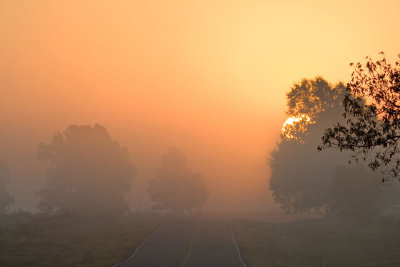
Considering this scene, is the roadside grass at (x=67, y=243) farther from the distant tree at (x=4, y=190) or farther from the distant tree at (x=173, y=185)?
the distant tree at (x=173, y=185)

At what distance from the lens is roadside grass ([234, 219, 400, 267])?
3294 centimetres

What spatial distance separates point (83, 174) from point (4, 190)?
26857 mm

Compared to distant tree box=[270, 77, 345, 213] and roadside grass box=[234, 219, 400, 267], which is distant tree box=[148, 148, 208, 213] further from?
roadside grass box=[234, 219, 400, 267]

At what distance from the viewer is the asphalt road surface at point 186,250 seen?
1173 inches

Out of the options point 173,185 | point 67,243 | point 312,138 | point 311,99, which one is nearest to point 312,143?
point 312,138

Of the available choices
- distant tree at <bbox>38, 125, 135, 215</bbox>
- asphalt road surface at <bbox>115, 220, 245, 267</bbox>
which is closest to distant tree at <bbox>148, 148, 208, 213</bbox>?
→ distant tree at <bbox>38, 125, 135, 215</bbox>

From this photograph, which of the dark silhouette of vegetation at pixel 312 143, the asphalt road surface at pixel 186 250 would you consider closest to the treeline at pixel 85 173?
the asphalt road surface at pixel 186 250

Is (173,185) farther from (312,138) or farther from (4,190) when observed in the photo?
(312,138)

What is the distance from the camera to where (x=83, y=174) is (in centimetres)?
7144

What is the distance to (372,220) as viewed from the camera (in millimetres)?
49906

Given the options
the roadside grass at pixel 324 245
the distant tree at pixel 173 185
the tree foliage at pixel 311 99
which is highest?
the tree foliage at pixel 311 99

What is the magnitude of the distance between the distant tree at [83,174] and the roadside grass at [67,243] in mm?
10646

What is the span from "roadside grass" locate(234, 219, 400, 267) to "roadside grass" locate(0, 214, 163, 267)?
985 cm

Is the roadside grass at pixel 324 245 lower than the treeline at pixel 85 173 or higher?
lower
